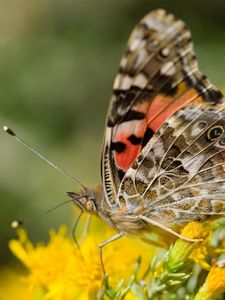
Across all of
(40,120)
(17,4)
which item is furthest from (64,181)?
(17,4)

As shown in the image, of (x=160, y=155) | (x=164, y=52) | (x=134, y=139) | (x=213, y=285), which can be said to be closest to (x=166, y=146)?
(x=160, y=155)

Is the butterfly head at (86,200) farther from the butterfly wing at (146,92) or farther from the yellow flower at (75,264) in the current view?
the yellow flower at (75,264)

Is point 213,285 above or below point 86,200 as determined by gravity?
below

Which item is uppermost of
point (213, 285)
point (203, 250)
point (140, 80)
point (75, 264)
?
point (140, 80)

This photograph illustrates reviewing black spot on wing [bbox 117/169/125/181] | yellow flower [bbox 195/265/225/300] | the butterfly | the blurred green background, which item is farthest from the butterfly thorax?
the blurred green background

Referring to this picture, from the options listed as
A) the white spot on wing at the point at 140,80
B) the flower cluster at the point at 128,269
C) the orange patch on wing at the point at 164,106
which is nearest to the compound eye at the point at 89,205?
the flower cluster at the point at 128,269

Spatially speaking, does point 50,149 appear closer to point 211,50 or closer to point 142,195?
point 211,50

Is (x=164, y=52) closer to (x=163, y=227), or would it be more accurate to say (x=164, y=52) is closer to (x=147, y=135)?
(x=147, y=135)
